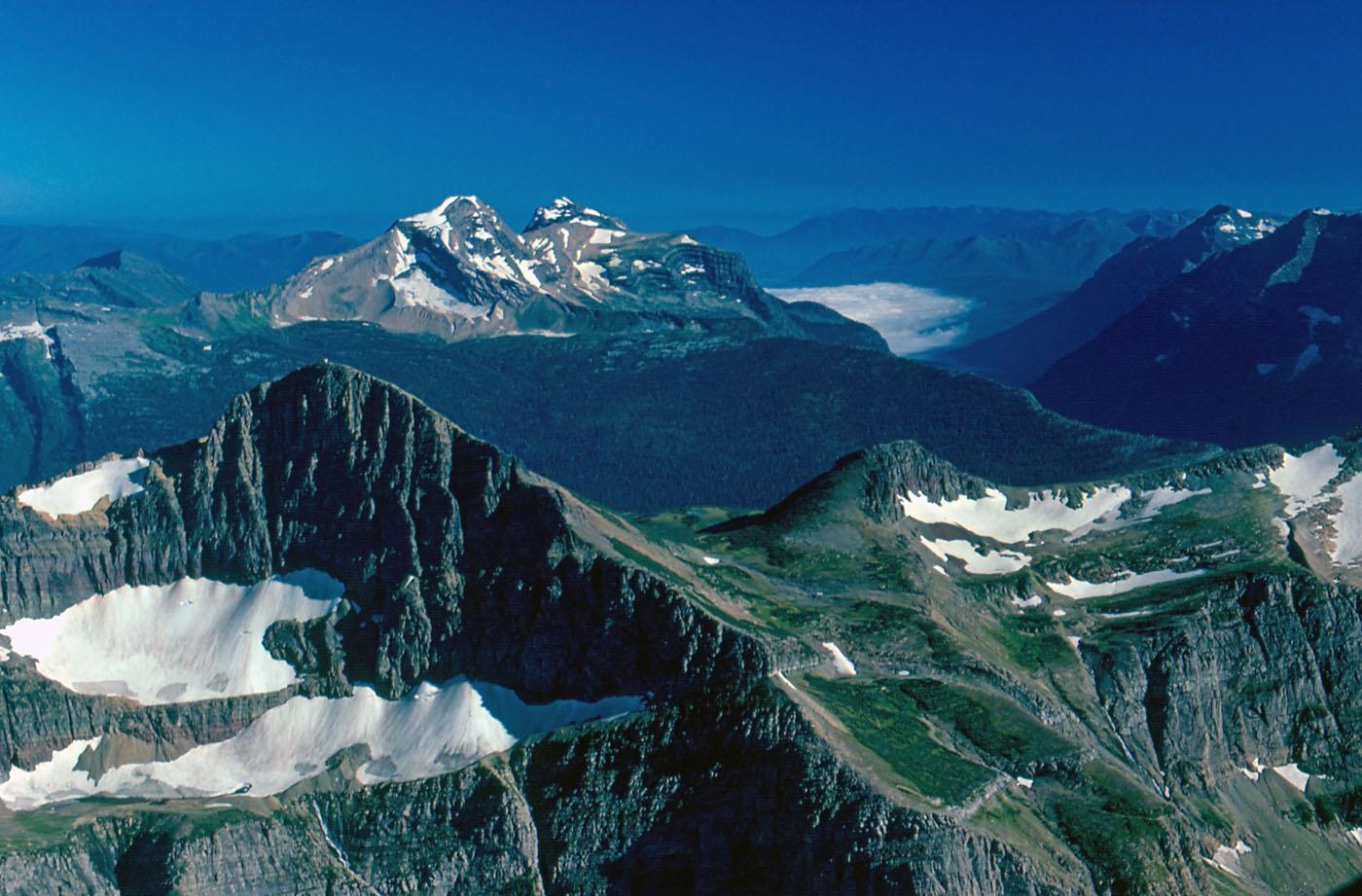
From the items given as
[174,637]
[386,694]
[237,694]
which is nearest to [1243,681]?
[386,694]

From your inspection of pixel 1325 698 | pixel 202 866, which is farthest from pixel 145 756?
pixel 1325 698

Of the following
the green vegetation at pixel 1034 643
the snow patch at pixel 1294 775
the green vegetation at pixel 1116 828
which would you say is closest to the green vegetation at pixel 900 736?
the green vegetation at pixel 1116 828

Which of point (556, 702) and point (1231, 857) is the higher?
point (556, 702)

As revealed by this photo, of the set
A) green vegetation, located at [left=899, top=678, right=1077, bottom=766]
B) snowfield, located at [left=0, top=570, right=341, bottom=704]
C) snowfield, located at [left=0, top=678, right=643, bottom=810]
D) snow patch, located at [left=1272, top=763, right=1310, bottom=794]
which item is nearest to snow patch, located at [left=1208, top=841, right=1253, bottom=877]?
snow patch, located at [left=1272, top=763, right=1310, bottom=794]

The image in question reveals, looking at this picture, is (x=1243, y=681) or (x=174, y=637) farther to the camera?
(x=1243, y=681)

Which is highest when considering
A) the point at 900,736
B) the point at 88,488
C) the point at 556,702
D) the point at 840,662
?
the point at 88,488

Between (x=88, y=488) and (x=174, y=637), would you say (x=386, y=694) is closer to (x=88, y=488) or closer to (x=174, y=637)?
(x=174, y=637)

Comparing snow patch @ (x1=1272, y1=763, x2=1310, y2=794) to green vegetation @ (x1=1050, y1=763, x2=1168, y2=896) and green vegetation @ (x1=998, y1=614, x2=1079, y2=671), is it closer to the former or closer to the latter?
green vegetation @ (x1=998, y1=614, x2=1079, y2=671)

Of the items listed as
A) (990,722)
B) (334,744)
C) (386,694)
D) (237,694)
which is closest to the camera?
(990,722)
